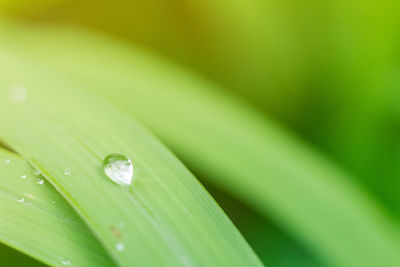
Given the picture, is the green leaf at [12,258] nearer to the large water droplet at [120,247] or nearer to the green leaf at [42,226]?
the green leaf at [42,226]

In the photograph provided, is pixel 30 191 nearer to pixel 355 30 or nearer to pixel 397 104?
pixel 397 104

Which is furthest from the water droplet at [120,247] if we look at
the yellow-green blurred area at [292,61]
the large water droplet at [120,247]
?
the yellow-green blurred area at [292,61]

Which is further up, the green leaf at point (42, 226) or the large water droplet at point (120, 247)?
the green leaf at point (42, 226)

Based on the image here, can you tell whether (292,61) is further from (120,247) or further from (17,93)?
(120,247)

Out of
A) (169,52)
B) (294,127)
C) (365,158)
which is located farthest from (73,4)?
(365,158)

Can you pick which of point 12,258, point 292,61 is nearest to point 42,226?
point 12,258

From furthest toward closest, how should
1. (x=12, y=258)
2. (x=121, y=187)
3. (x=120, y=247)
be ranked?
(x=12, y=258) < (x=121, y=187) < (x=120, y=247)
